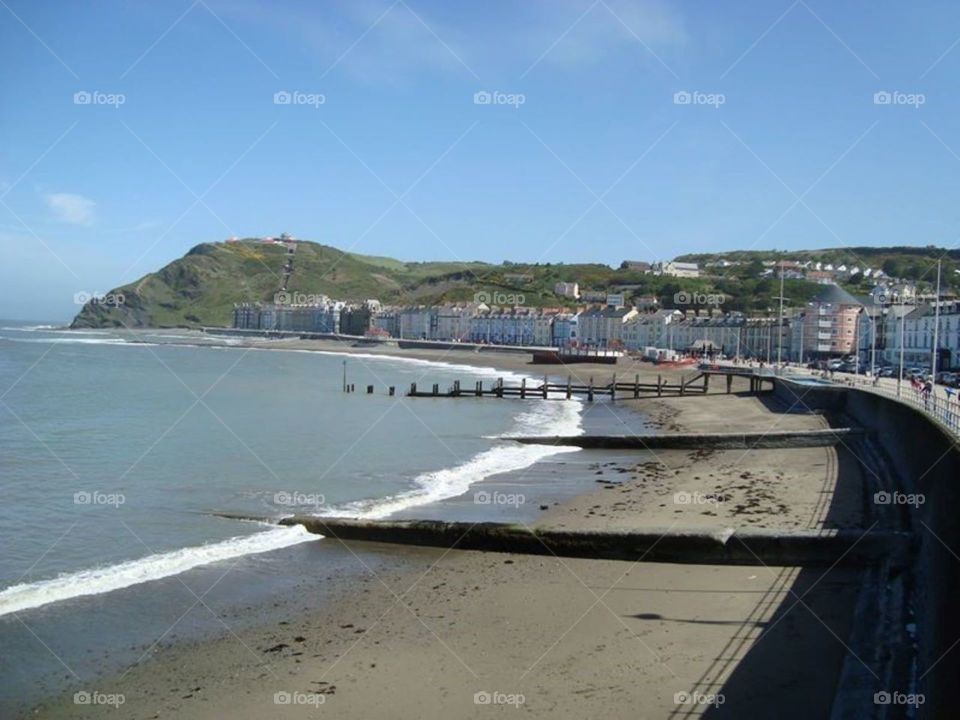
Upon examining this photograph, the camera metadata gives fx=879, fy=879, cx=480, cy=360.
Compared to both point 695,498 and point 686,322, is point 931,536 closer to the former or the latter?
point 695,498

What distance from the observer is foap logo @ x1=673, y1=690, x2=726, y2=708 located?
7750 mm

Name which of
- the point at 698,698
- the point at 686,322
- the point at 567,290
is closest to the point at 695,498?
the point at 698,698

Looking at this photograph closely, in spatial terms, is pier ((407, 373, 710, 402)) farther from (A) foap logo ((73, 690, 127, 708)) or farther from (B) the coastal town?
(A) foap logo ((73, 690, 127, 708))

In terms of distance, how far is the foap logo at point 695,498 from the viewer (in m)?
16.6

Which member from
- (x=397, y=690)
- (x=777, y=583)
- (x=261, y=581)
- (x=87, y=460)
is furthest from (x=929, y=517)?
(x=87, y=460)

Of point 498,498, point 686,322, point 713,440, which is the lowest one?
point 498,498

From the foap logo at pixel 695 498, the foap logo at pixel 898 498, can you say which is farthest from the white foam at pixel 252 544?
the foap logo at pixel 898 498

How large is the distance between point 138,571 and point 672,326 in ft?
317

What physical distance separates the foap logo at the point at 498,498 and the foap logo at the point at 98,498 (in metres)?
6.92

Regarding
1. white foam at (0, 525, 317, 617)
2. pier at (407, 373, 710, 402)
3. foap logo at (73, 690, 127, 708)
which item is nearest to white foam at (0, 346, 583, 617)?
white foam at (0, 525, 317, 617)

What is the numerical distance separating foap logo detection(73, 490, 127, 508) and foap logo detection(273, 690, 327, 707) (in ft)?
31.6

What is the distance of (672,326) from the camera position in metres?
105

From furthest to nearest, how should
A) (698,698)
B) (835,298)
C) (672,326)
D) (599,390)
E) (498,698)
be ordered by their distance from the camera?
(672,326) < (835,298) < (599,390) < (498,698) < (698,698)

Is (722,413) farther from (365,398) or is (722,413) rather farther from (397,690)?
(397,690)
